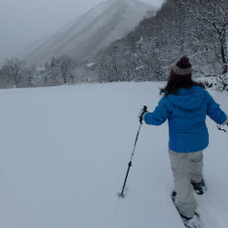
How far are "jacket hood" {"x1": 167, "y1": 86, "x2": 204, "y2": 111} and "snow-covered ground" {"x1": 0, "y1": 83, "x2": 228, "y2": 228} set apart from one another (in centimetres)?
164

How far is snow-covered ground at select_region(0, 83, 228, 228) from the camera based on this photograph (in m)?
2.60

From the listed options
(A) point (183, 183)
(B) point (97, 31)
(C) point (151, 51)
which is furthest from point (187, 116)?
(B) point (97, 31)

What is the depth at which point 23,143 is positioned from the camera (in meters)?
4.79

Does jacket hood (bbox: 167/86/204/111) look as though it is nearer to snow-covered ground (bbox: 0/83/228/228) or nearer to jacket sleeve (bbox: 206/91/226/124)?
jacket sleeve (bbox: 206/91/226/124)

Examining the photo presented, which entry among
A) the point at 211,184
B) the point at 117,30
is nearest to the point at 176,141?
the point at 211,184

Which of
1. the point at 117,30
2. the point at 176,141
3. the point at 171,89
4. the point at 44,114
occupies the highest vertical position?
the point at 117,30

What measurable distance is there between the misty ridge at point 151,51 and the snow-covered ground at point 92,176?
6.13 metres

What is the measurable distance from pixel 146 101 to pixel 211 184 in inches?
235

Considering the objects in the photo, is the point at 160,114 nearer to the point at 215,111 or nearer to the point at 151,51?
the point at 215,111

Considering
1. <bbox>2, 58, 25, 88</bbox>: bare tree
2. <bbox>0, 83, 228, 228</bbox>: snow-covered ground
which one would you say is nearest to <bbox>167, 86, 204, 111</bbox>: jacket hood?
<bbox>0, 83, 228, 228</bbox>: snow-covered ground

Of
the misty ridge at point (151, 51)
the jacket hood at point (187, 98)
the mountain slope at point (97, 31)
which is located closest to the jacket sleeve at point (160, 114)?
the jacket hood at point (187, 98)

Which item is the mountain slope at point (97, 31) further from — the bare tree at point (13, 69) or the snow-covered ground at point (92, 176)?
the snow-covered ground at point (92, 176)

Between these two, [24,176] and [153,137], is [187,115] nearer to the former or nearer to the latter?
[153,137]

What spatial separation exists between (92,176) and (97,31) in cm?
13862
